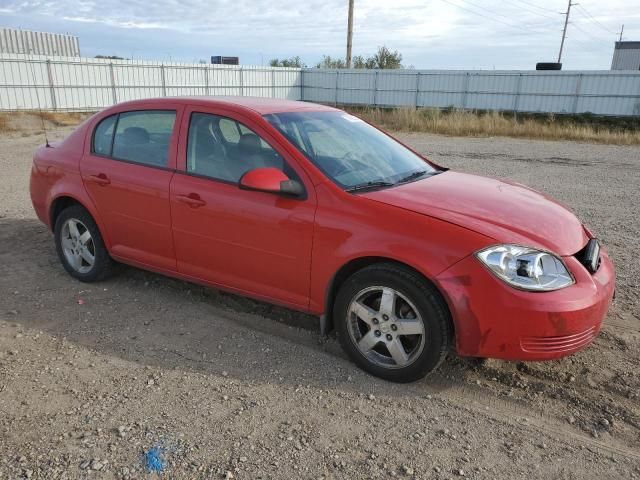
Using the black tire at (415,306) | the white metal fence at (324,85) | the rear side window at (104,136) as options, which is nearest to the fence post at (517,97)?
the white metal fence at (324,85)

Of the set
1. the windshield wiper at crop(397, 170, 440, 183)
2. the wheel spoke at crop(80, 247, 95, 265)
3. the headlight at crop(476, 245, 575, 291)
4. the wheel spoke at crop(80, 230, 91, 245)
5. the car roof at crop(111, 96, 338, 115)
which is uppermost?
the car roof at crop(111, 96, 338, 115)

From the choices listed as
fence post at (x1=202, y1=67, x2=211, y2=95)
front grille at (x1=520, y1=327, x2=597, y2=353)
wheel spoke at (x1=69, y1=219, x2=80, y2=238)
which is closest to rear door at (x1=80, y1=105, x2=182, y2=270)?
wheel spoke at (x1=69, y1=219, x2=80, y2=238)

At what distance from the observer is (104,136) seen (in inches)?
186

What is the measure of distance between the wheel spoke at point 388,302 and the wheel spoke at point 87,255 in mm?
2940

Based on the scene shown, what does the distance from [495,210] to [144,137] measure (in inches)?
113

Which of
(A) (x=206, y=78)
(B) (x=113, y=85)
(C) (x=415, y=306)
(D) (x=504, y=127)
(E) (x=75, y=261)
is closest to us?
(C) (x=415, y=306)

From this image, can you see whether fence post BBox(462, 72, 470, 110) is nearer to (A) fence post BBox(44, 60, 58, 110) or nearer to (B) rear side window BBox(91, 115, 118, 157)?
(A) fence post BBox(44, 60, 58, 110)

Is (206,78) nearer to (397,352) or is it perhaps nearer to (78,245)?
(78,245)

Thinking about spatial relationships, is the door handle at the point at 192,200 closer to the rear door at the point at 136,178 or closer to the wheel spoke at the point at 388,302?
the rear door at the point at 136,178

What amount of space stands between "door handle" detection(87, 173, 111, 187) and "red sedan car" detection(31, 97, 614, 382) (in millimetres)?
20

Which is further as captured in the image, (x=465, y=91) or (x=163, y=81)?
(x=465, y=91)

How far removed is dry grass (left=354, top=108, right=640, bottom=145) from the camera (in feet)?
66.8

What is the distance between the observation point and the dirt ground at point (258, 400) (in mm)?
2688

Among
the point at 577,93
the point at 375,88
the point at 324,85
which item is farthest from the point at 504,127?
the point at 324,85
